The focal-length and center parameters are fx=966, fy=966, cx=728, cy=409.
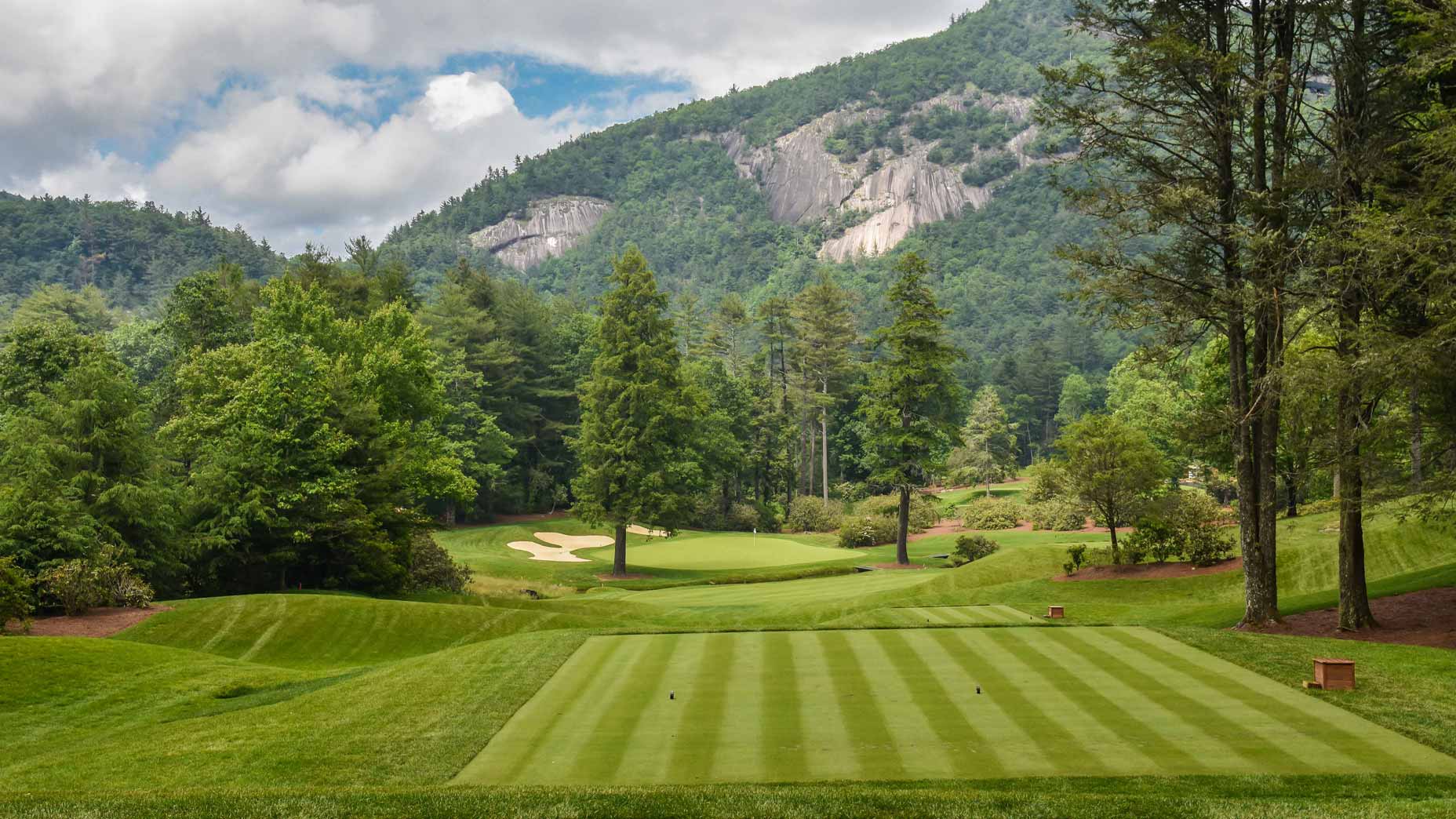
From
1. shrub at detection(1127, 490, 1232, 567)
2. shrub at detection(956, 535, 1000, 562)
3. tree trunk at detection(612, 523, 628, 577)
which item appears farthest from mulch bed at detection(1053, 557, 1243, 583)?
tree trunk at detection(612, 523, 628, 577)

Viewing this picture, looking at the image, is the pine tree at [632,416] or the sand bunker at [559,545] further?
the sand bunker at [559,545]

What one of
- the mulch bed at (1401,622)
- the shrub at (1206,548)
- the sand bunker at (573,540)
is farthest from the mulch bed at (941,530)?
the mulch bed at (1401,622)

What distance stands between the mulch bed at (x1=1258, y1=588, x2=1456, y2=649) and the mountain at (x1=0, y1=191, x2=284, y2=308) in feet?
442

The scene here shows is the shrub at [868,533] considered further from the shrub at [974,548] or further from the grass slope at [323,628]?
the grass slope at [323,628]

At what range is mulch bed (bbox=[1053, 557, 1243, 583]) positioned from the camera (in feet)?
86.8

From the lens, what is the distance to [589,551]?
156ft

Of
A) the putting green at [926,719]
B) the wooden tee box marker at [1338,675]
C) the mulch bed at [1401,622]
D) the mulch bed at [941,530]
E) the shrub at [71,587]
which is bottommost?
the mulch bed at [941,530]

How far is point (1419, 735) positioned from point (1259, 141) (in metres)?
12.5

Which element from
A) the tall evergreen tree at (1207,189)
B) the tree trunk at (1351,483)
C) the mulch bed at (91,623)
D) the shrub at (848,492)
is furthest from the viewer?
the shrub at (848,492)

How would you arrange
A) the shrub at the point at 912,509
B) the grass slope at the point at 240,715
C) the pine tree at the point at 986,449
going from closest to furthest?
the grass slope at the point at 240,715 → the shrub at the point at 912,509 → the pine tree at the point at 986,449

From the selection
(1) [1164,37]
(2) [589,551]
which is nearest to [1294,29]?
(1) [1164,37]

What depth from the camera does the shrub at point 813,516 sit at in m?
60.4

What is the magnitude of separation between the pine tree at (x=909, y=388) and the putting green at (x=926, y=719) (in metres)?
26.0

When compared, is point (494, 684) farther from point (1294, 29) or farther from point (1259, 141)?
point (1294, 29)
